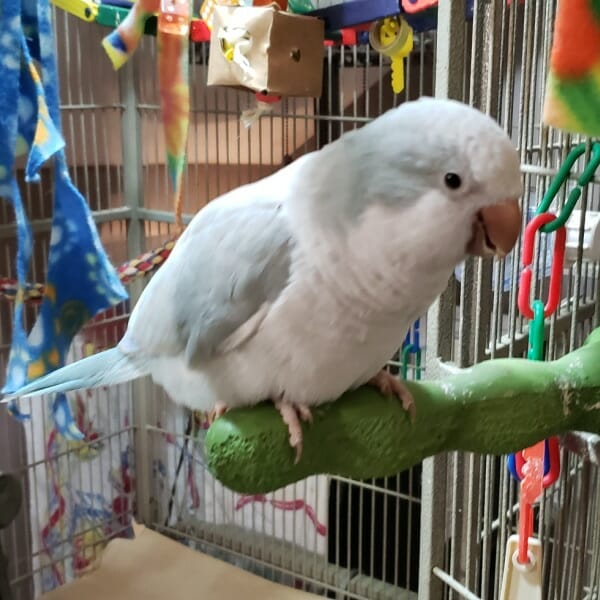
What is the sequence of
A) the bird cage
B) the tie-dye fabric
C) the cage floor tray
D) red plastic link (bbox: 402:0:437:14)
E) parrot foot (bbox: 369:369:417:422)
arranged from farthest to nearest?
1. the cage floor tray
2. the bird cage
3. red plastic link (bbox: 402:0:437:14)
4. parrot foot (bbox: 369:369:417:422)
5. the tie-dye fabric

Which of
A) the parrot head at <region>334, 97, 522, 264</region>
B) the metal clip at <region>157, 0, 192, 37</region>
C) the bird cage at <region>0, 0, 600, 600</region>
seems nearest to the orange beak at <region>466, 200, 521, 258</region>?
the parrot head at <region>334, 97, 522, 264</region>

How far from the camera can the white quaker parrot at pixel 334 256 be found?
1.67 feet

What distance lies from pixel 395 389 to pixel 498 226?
0.17 m

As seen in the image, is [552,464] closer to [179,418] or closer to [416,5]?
[416,5]

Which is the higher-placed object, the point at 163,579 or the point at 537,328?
the point at 537,328

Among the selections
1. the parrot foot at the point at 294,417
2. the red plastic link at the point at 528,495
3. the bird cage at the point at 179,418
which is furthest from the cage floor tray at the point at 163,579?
the parrot foot at the point at 294,417

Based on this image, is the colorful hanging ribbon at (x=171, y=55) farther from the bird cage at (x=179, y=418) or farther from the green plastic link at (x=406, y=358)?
the green plastic link at (x=406, y=358)

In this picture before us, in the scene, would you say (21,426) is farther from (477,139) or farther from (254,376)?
(477,139)

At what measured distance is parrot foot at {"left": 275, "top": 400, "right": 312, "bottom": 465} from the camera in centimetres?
56

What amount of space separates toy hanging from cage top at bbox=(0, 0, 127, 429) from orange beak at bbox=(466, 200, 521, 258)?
0.68 metres

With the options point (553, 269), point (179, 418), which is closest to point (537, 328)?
point (553, 269)

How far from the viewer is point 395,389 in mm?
625

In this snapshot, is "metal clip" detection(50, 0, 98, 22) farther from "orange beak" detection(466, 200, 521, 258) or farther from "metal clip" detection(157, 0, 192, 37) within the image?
"orange beak" detection(466, 200, 521, 258)

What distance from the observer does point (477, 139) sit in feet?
1.62
